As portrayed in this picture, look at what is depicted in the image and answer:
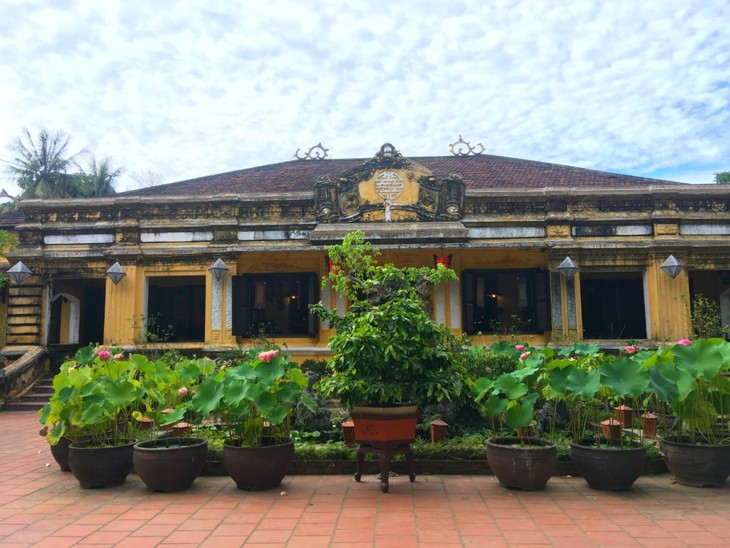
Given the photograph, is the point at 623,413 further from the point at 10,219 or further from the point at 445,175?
the point at 10,219

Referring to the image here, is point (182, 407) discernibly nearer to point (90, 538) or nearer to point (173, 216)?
point (90, 538)

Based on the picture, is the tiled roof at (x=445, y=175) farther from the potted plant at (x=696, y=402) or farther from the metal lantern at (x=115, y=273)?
the potted plant at (x=696, y=402)

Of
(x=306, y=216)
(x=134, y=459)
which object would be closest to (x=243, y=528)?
(x=134, y=459)

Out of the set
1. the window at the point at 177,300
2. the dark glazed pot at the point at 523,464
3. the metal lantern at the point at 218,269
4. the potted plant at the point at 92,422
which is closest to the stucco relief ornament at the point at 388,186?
the metal lantern at the point at 218,269

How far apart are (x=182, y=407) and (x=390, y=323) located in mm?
2408

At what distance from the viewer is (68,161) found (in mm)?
26219

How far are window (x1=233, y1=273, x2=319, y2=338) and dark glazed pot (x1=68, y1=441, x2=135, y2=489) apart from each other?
24.1 feet

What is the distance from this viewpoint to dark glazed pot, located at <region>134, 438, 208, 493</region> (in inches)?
228

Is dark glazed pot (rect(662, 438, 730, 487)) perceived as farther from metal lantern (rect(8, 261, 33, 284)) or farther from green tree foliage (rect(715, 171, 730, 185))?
green tree foliage (rect(715, 171, 730, 185))

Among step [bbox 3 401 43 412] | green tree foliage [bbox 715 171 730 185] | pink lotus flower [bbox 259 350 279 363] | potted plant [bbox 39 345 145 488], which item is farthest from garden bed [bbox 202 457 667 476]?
green tree foliage [bbox 715 171 730 185]

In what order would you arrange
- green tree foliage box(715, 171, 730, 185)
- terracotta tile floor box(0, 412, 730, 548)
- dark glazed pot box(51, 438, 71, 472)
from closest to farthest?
terracotta tile floor box(0, 412, 730, 548)
dark glazed pot box(51, 438, 71, 472)
green tree foliage box(715, 171, 730, 185)

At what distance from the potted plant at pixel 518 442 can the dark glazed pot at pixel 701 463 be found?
1.26 meters

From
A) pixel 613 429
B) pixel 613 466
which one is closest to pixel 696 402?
pixel 613 429

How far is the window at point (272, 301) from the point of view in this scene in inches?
549
